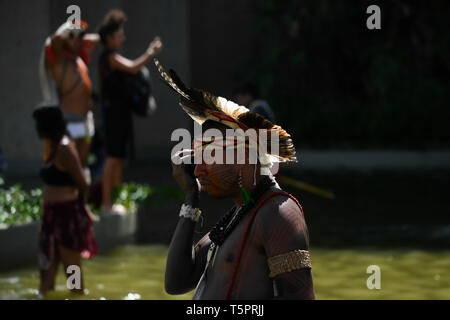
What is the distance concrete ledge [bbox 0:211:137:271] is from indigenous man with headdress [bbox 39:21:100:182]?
0.87 metres

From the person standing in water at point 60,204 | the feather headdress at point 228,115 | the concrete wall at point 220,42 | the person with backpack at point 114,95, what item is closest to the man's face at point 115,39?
the person with backpack at point 114,95

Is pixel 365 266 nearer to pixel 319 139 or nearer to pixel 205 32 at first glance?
pixel 319 139

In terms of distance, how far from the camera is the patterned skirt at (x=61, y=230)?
6867mm

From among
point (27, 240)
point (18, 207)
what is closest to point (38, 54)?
point (18, 207)

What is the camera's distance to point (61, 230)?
22.6ft

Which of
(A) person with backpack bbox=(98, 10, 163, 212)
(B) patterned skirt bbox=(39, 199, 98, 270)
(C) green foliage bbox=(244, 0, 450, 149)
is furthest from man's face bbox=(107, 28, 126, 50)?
(C) green foliage bbox=(244, 0, 450, 149)

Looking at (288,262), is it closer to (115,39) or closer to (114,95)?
(115,39)

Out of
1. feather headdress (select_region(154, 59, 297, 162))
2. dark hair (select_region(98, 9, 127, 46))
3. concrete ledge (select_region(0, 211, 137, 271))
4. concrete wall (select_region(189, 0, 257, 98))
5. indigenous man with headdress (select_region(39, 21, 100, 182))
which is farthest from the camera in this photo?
concrete wall (select_region(189, 0, 257, 98))

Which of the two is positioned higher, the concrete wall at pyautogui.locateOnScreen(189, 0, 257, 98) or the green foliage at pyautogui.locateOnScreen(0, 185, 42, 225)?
the concrete wall at pyautogui.locateOnScreen(189, 0, 257, 98)

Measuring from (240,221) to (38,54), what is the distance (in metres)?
11.8

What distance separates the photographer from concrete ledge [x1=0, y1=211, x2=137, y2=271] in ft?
25.5

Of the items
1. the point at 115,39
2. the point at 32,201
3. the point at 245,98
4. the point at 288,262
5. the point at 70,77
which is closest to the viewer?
the point at 288,262

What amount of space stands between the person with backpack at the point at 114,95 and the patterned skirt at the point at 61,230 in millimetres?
2236

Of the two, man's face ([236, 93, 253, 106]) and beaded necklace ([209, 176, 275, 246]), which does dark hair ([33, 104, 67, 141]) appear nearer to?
beaded necklace ([209, 176, 275, 246])
